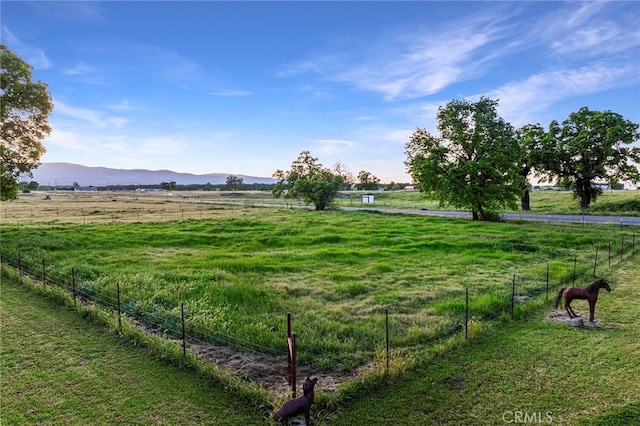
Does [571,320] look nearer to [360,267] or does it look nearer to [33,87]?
[360,267]

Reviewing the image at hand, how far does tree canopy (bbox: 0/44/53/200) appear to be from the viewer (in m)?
20.7

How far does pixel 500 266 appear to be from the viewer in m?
15.7

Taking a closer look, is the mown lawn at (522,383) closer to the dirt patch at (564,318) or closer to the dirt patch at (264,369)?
the dirt patch at (564,318)

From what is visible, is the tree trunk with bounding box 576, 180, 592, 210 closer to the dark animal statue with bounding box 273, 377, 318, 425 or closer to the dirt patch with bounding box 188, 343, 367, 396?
the dirt patch with bounding box 188, 343, 367, 396

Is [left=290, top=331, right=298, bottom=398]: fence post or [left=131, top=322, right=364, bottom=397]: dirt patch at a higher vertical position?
[left=290, top=331, right=298, bottom=398]: fence post

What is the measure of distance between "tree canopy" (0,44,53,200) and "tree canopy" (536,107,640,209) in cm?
4323

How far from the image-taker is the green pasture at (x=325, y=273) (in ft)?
29.2

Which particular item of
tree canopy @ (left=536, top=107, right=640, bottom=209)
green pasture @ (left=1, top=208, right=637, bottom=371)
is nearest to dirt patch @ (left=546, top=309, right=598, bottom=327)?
green pasture @ (left=1, top=208, right=637, bottom=371)

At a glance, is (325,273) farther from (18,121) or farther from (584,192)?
(584,192)

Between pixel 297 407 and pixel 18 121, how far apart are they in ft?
83.7

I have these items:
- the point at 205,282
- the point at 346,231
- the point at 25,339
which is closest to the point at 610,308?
the point at 205,282

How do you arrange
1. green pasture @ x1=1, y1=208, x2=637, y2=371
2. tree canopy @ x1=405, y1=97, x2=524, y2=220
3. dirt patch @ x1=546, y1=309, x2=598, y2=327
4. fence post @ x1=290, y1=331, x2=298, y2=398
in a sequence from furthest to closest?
1. tree canopy @ x1=405, y1=97, x2=524, y2=220
2. green pasture @ x1=1, y1=208, x2=637, y2=371
3. dirt patch @ x1=546, y1=309, x2=598, y2=327
4. fence post @ x1=290, y1=331, x2=298, y2=398

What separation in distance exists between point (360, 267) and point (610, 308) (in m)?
8.47

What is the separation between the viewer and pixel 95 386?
6.37 meters
